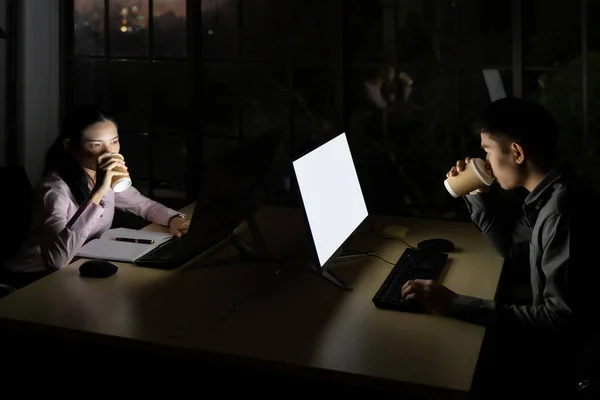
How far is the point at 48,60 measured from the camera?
368cm

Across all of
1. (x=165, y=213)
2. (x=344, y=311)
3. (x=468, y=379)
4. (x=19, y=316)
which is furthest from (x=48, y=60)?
(x=468, y=379)

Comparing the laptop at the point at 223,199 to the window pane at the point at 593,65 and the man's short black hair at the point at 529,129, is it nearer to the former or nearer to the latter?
the man's short black hair at the point at 529,129

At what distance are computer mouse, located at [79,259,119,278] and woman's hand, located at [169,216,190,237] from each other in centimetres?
43

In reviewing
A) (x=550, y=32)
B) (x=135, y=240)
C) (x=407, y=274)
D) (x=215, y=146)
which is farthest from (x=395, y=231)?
(x=215, y=146)

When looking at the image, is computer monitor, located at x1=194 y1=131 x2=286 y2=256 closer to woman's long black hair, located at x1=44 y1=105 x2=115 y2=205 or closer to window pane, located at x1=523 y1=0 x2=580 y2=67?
woman's long black hair, located at x1=44 y1=105 x2=115 y2=205

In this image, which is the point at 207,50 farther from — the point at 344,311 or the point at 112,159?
the point at 344,311

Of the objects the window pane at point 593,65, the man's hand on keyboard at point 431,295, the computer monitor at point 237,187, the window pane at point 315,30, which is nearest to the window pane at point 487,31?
the window pane at point 593,65

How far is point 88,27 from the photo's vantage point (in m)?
3.75

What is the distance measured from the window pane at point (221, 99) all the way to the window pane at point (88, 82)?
616 millimetres

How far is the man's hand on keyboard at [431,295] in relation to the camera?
179 centimetres

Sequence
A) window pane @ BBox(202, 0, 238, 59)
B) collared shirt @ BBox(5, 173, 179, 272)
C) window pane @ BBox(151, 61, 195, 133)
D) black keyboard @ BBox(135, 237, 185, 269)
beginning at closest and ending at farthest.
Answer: black keyboard @ BBox(135, 237, 185, 269), collared shirt @ BBox(5, 173, 179, 272), window pane @ BBox(202, 0, 238, 59), window pane @ BBox(151, 61, 195, 133)

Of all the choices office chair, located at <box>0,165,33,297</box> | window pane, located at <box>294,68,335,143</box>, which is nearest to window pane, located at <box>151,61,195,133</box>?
window pane, located at <box>294,68,335,143</box>

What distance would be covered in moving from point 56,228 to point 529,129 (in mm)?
1536

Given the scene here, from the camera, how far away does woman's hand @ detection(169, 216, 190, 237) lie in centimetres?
254
